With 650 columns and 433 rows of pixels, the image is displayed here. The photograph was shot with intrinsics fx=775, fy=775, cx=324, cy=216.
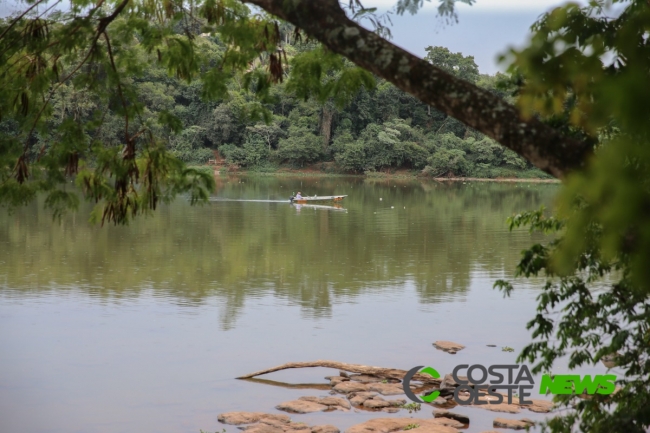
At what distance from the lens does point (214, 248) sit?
12781 millimetres

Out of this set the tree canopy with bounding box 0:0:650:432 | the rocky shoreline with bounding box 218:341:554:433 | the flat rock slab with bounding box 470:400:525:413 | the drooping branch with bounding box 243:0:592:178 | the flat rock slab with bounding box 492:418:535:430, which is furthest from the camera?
the flat rock slab with bounding box 470:400:525:413

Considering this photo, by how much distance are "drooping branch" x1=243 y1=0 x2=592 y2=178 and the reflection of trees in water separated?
19.0 ft

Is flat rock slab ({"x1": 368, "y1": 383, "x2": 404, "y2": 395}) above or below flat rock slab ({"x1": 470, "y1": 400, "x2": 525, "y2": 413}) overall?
above

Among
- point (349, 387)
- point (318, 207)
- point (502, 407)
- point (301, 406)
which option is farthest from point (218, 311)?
point (318, 207)

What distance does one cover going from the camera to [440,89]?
2.19 meters

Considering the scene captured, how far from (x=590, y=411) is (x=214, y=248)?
979cm

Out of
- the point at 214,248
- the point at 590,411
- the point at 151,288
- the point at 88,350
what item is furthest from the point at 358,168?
the point at 590,411

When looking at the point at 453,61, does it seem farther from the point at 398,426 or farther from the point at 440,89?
the point at 440,89

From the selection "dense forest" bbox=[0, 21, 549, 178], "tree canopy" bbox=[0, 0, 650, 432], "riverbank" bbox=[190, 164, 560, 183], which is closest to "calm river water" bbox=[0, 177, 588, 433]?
"tree canopy" bbox=[0, 0, 650, 432]

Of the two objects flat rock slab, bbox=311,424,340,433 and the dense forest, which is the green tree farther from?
flat rock slab, bbox=311,424,340,433

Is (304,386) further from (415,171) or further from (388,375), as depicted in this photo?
(415,171)

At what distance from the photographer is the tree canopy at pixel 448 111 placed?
1.15 m

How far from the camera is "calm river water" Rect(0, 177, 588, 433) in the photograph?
5762 millimetres

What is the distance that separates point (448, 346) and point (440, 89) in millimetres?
5090
